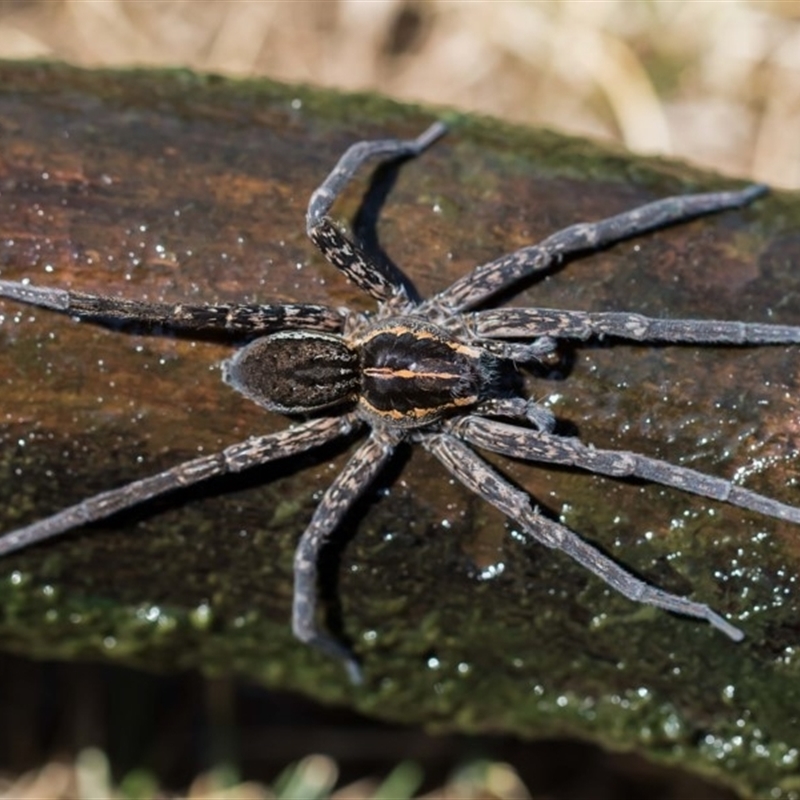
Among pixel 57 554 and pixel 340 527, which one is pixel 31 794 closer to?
pixel 57 554

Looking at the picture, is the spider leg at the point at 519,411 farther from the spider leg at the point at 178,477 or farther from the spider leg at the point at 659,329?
the spider leg at the point at 178,477

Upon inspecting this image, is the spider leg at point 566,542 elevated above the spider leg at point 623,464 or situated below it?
below

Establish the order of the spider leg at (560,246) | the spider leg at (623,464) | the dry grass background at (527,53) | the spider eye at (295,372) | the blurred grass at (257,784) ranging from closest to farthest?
the spider leg at (623,464)
the spider eye at (295,372)
the spider leg at (560,246)
the blurred grass at (257,784)
the dry grass background at (527,53)

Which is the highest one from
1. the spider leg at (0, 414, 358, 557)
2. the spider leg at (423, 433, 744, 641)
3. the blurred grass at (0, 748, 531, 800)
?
the spider leg at (423, 433, 744, 641)

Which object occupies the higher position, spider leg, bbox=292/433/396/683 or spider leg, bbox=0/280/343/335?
spider leg, bbox=0/280/343/335

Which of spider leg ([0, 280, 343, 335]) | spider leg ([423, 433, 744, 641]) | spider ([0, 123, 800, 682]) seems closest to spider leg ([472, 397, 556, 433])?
spider ([0, 123, 800, 682])

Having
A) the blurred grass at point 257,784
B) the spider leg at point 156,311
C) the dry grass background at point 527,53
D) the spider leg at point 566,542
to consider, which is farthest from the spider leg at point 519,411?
the dry grass background at point 527,53

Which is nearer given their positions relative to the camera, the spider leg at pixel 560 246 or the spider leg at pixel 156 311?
the spider leg at pixel 156 311

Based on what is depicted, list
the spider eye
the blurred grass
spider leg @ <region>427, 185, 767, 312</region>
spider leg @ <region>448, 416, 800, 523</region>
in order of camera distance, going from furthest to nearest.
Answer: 1. the blurred grass
2. spider leg @ <region>427, 185, 767, 312</region>
3. the spider eye
4. spider leg @ <region>448, 416, 800, 523</region>

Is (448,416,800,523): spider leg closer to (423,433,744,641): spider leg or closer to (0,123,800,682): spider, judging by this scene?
(0,123,800,682): spider
